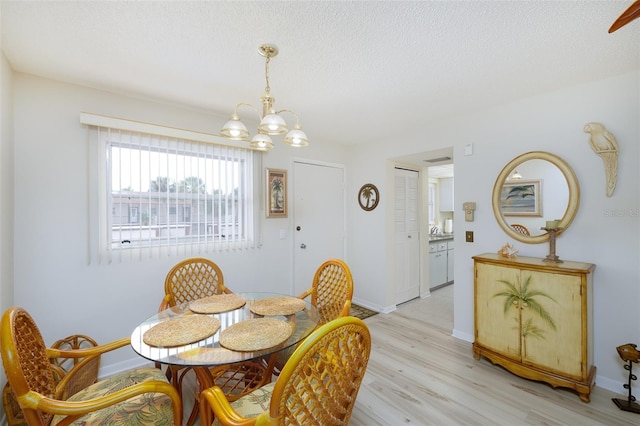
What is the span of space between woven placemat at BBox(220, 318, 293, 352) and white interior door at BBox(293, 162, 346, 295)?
187cm

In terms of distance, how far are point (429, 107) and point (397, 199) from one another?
150 cm

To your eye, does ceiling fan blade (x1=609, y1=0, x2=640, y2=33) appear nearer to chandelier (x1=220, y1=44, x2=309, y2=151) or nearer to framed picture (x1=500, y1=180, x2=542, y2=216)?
chandelier (x1=220, y1=44, x2=309, y2=151)

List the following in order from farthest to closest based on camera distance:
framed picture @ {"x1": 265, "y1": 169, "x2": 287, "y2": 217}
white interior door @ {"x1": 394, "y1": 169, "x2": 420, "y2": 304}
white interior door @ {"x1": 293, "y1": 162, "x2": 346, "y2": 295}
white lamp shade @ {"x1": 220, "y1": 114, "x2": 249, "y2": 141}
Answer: white interior door @ {"x1": 394, "y1": 169, "x2": 420, "y2": 304}
white interior door @ {"x1": 293, "y1": 162, "x2": 346, "y2": 295}
framed picture @ {"x1": 265, "y1": 169, "x2": 287, "y2": 217}
white lamp shade @ {"x1": 220, "y1": 114, "x2": 249, "y2": 141}

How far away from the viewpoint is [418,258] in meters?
4.25

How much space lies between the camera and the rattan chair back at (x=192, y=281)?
2281 mm

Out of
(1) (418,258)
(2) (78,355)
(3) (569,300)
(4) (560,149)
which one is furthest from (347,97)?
(1) (418,258)

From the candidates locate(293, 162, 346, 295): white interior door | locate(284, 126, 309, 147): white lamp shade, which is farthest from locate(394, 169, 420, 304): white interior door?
locate(284, 126, 309, 147): white lamp shade

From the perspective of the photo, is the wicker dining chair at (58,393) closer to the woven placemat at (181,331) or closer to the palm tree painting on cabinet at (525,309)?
the woven placemat at (181,331)

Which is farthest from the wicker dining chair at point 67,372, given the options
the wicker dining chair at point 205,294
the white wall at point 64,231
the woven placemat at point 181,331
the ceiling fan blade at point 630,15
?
the ceiling fan blade at point 630,15

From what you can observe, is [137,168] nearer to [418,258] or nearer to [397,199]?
[397,199]

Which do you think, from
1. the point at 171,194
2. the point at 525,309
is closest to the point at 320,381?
the point at 525,309

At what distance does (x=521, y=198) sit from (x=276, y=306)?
2.43 metres

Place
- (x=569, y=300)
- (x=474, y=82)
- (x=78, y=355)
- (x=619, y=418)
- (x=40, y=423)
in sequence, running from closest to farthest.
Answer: (x=40, y=423), (x=78, y=355), (x=619, y=418), (x=569, y=300), (x=474, y=82)

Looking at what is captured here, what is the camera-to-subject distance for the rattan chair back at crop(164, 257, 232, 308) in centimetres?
228
